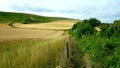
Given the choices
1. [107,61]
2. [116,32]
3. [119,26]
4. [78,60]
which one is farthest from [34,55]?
[119,26]

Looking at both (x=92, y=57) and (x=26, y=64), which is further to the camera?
(x=92, y=57)

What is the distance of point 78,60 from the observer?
15.6 metres

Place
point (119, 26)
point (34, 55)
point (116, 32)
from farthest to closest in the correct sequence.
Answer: point (119, 26) → point (116, 32) → point (34, 55)

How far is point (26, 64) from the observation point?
13.8 metres

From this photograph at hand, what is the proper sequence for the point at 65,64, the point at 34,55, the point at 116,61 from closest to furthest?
the point at 116,61 → the point at 65,64 → the point at 34,55

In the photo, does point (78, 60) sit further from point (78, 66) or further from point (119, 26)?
point (119, 26)

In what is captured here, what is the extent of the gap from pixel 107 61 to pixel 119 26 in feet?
32.4

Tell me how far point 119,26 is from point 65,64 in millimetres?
9707

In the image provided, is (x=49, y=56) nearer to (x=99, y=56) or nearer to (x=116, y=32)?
(x=99, y=56)

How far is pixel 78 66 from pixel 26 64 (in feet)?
7.30

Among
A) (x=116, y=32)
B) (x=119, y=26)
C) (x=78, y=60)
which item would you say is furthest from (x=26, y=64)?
(x=119, y=26)

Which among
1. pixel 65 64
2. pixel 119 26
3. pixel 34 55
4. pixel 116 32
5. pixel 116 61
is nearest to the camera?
pixel 116 61

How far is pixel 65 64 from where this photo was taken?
13734 millimetres

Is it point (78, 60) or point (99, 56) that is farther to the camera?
point (78, 60)
